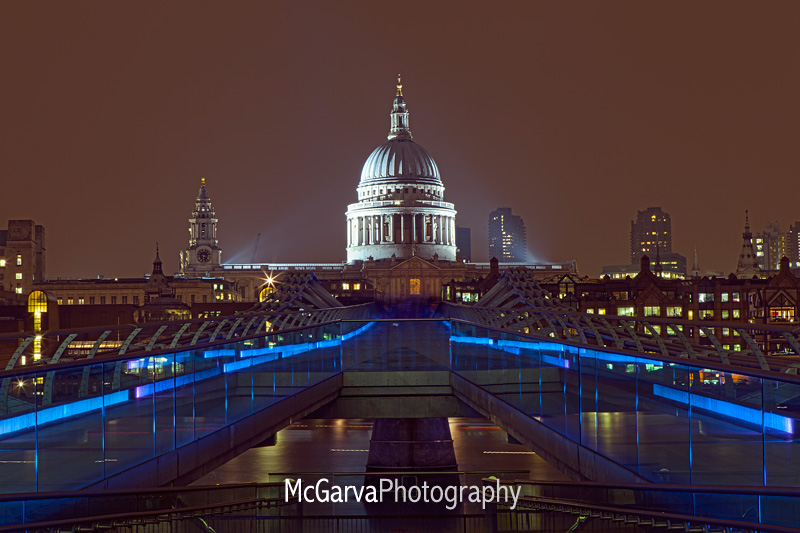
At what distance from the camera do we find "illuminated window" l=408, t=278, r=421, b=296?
610ft

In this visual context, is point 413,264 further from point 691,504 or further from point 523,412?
point 691,504

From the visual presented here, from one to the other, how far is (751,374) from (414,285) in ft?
585

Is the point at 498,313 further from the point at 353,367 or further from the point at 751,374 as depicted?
the point at 751,374

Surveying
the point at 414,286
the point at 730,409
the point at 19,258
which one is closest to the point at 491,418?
the point at 730,409

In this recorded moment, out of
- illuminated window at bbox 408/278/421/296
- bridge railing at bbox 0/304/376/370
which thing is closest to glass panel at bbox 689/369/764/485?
bridge railing at bbox 0/304/376/370

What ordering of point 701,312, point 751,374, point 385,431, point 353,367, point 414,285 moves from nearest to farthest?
point 751,374, point 353,367, point 385,431, point 701,312, point 414,285

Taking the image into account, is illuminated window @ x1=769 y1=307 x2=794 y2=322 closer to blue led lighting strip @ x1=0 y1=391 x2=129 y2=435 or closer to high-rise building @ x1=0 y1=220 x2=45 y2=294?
high-rise building @ x1=0 y1=220 x2=45 y2=294

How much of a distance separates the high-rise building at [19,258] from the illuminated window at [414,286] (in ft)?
226

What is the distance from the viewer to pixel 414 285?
186500 mm

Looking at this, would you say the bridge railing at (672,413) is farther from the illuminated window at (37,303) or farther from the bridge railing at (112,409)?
the illuminated window at (37,303)

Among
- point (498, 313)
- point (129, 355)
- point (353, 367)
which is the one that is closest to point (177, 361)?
point (129, 355)

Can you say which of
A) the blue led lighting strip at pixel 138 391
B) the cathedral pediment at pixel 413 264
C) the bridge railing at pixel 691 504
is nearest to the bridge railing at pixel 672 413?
the bridge railing at pixel 691 504

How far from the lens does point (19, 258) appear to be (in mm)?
185250

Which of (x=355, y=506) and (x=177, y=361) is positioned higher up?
(x=177, y=361)
